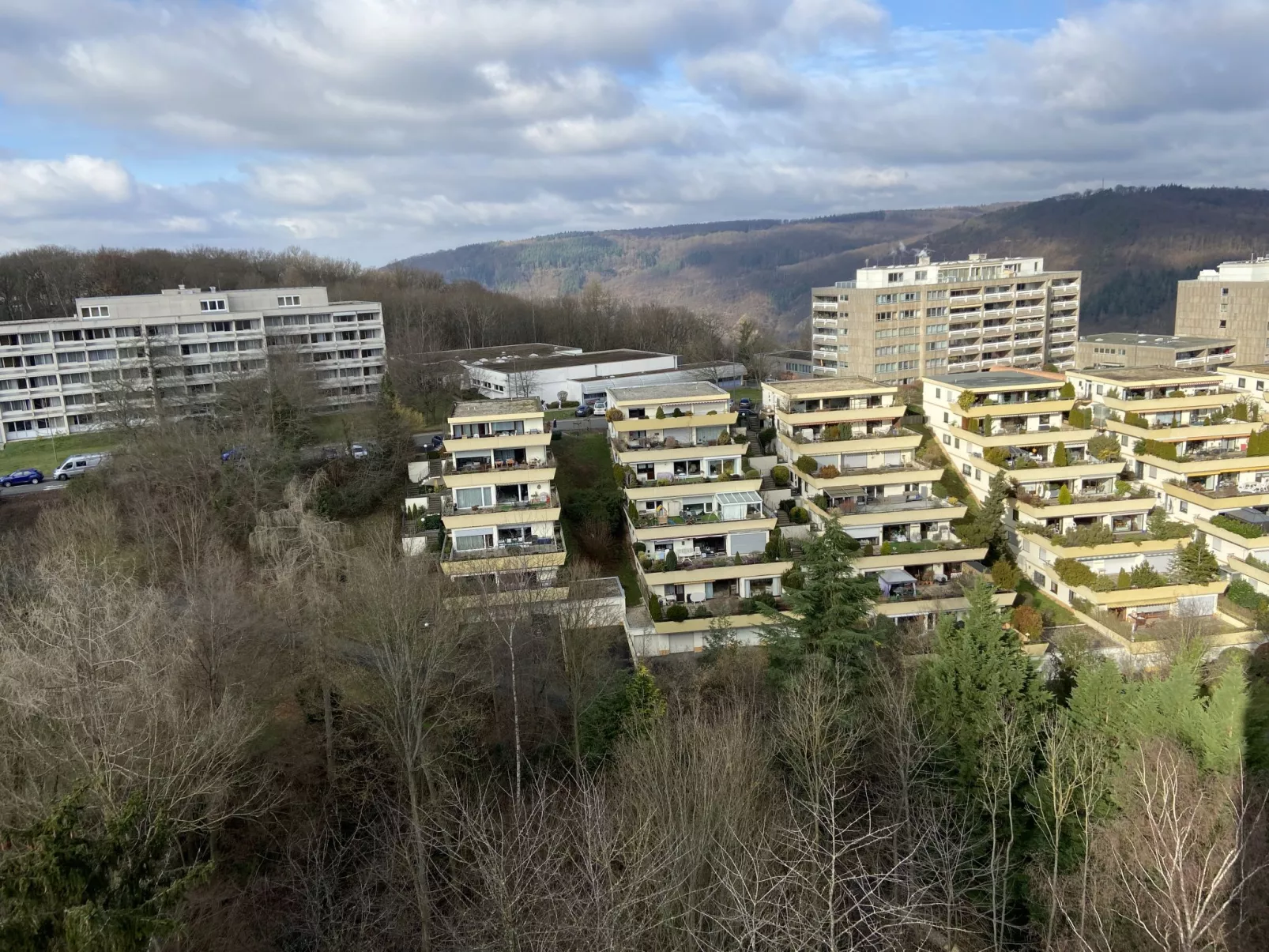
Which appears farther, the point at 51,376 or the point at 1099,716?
the point at 51,376

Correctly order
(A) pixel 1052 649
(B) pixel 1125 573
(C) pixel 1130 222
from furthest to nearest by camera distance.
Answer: (C) pixel 1130 222, (B) pixel 1125 573, (A) pixel 1052 649

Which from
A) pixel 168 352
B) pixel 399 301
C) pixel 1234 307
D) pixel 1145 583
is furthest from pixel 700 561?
pixel 399 301

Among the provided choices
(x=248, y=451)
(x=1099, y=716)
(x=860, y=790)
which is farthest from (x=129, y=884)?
(x=248, y=451)

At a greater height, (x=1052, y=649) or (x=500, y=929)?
(x=500, y=929)

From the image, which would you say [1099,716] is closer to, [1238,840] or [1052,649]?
[1238,840]

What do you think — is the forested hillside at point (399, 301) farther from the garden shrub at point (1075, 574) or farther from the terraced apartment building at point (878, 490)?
the garden shrub at point (1075, 574)

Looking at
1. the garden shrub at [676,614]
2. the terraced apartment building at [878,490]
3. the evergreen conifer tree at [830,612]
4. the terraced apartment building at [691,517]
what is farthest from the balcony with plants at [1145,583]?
the garden shrub at [676,614]

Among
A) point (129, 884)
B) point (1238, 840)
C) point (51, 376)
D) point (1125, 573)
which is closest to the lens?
point (129, 884)

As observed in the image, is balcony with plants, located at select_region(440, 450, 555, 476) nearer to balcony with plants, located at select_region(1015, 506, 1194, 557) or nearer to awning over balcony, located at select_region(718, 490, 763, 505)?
awning over balcony, located at select_region(718, 490, 763, 505)
